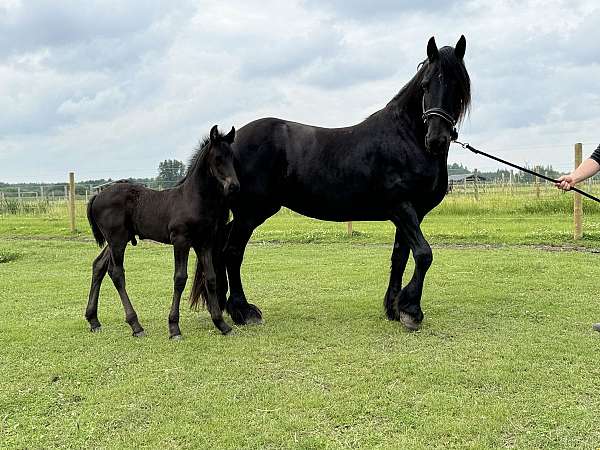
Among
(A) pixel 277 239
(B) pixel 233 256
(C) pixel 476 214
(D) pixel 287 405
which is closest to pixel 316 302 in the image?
(B) pixel 233 256

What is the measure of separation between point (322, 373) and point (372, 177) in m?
2.29

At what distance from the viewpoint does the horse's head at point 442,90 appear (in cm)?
514

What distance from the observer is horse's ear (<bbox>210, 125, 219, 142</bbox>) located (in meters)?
5.09

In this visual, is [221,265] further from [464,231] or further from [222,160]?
[464,231]

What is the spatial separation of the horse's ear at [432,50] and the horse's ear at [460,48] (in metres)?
0.18

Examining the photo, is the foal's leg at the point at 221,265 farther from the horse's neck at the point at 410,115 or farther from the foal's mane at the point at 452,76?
the foal's mane at the point at 452,76

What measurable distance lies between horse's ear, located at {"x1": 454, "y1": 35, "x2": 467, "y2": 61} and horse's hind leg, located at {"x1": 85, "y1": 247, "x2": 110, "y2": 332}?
4040 mm

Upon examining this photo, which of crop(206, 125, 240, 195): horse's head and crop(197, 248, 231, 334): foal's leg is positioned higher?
crop(206, 125, 240, 195): horse's head

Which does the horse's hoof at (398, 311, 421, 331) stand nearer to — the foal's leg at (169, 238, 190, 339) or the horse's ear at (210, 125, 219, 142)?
the foal's leg at (169, 238, 190, 339)

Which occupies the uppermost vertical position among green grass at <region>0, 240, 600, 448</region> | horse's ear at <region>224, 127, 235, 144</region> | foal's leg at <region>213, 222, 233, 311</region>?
horse's ear at <region>224, 127, 235, 144</region>

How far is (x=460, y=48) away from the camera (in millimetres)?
5250

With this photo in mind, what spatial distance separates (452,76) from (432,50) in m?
0.31

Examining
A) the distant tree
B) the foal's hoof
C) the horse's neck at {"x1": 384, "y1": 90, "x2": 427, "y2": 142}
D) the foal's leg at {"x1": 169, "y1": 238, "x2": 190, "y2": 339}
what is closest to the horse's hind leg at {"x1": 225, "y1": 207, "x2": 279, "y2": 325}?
the foal's hoof

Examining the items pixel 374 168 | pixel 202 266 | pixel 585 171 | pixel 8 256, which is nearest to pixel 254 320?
pixel 202 266
